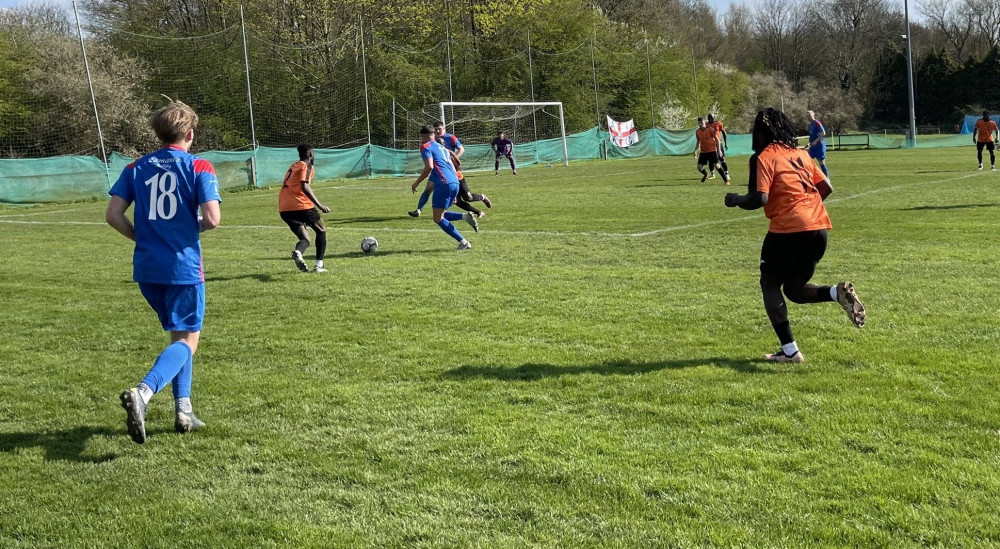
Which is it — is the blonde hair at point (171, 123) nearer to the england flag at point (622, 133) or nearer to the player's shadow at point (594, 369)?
the player's shadow at point (594, 369)

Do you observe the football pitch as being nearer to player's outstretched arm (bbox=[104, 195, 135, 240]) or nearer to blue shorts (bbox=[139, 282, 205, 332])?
blue shorts (bbox=[139, 282, 205, 332])

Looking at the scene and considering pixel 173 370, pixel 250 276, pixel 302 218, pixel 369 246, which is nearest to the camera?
pixel 173 370

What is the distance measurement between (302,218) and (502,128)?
104 feet

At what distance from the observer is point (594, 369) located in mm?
5691

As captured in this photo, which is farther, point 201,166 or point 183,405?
point 183,405

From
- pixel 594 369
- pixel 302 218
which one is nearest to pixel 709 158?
pixel 302 218

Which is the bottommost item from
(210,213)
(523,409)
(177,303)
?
(523,409)

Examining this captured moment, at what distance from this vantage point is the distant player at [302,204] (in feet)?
35.1

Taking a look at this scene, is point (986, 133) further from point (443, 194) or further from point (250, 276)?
point (250, 276)

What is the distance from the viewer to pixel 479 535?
10.9 ft

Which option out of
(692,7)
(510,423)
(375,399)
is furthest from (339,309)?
(692,7)

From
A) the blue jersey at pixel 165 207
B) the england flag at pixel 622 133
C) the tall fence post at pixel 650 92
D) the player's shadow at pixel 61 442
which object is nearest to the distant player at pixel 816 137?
the blue jersey at pixel 165 207

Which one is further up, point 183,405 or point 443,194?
point 443,194

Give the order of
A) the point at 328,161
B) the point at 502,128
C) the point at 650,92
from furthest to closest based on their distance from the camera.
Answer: the point at 650,92 < the point at 502,128 < the point at 328,161
